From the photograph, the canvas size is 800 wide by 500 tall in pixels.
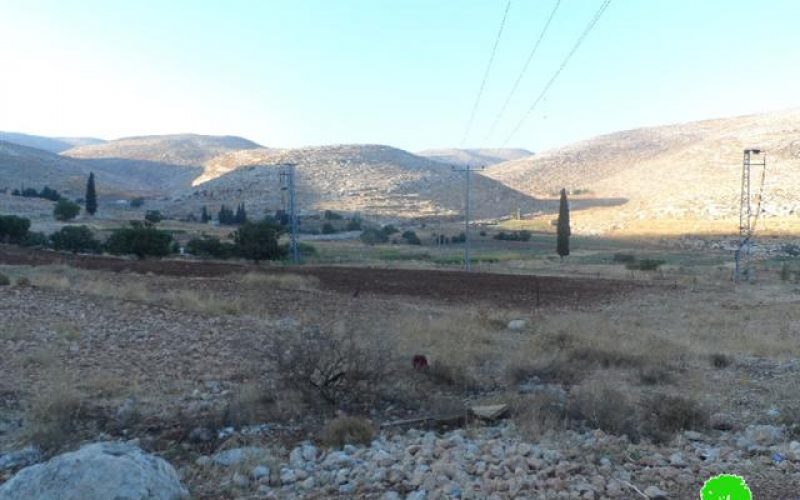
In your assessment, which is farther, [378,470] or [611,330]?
[611,330]

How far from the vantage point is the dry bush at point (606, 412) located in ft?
29.1

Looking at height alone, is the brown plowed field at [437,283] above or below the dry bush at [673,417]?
below

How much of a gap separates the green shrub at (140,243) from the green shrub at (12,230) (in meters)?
9.76

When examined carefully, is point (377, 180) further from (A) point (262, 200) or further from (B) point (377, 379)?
(B) point (377, 379)

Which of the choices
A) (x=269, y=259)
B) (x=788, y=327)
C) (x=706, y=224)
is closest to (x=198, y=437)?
(x=788, y=327)

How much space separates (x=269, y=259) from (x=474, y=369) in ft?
126

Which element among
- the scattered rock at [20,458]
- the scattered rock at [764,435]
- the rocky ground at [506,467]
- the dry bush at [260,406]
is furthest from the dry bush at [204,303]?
the scattered rock at [764,435]

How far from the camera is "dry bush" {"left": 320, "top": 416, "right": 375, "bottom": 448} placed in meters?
8.52

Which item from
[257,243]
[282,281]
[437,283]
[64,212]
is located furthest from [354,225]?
[282,281]

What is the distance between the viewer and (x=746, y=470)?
727cm

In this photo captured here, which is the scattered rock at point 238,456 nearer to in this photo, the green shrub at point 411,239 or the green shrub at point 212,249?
the green shrub at point 212,249

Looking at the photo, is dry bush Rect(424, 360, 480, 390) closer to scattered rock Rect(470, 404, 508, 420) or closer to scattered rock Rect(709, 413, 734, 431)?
scattered rock Rect(470, 404, 508, 420)

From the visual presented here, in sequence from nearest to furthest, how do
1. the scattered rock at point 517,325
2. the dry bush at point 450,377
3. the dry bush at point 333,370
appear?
1. the dry bush at point 333,370
2. the dry bush at point 450,377
3. the scattered rock at point 517,325

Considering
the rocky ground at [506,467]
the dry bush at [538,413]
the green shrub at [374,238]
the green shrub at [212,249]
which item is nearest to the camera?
the rocky ground at [506,467]
